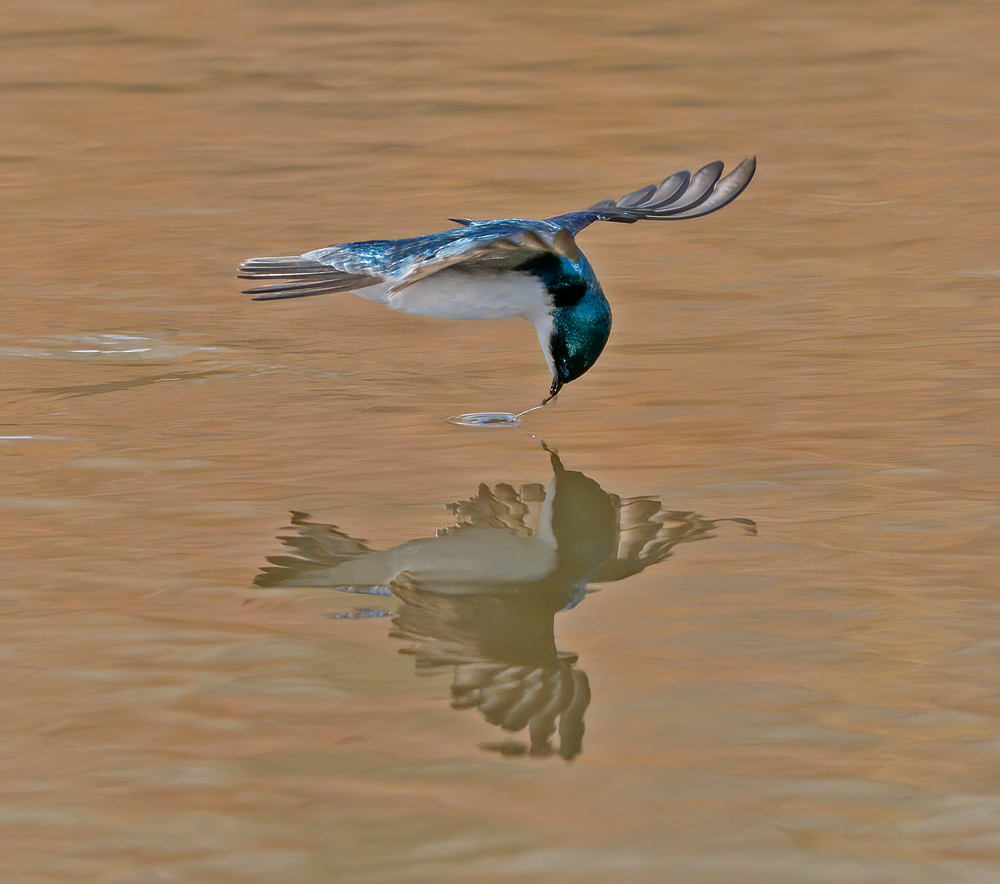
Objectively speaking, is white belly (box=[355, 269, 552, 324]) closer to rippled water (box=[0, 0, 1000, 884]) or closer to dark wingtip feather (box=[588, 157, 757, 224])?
rippled water (box=[0, 0, 1000, 884])

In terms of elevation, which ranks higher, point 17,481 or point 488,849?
point 17,481

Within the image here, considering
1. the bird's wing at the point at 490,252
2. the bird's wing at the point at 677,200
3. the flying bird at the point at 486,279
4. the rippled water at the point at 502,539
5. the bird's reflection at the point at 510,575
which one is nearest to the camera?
the rippled water at the point at 502,539

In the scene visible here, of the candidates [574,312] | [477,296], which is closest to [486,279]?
[477,296]

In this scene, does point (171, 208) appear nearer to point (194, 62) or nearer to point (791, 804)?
point (194, 62)

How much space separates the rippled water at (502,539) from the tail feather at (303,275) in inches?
21.7

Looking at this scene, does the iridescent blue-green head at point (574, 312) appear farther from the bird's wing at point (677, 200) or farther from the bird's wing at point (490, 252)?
the bird's wing at point (677, 200)

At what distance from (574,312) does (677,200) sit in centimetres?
142

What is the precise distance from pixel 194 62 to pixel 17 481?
10.4m

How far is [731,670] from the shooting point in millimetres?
3760

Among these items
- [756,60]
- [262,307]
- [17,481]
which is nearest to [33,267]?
[262,307]

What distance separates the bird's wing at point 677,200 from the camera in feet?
20.8

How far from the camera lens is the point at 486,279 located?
5512 millimetres

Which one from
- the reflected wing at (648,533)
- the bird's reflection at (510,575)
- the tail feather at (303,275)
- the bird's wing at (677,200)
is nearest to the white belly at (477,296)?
the tail feather at (303,275)

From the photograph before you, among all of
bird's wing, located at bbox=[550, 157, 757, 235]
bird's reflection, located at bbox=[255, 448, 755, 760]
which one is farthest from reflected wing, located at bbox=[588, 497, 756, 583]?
bird's wing, located at bbox=[550, 157, 757, 235]
